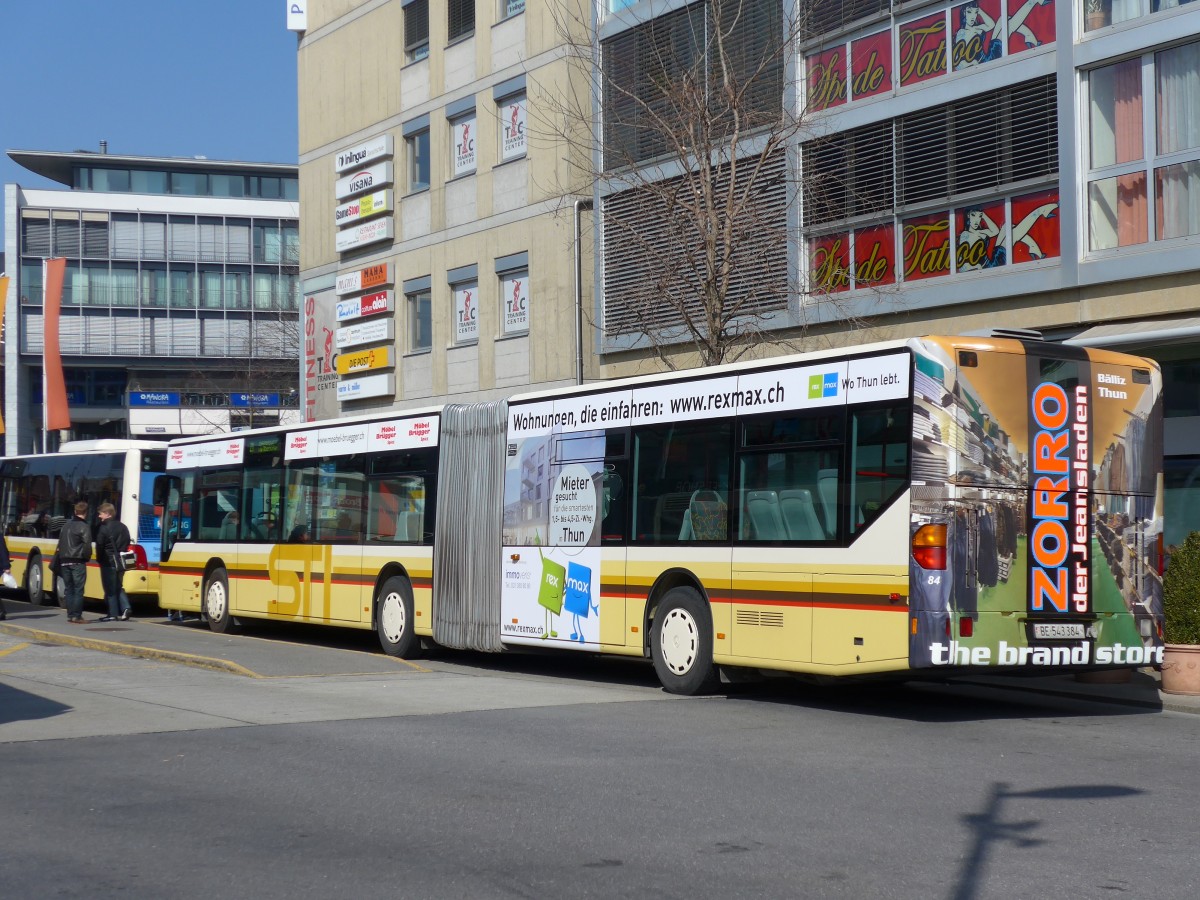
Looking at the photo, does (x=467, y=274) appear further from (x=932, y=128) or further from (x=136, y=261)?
(x=136, y=261)

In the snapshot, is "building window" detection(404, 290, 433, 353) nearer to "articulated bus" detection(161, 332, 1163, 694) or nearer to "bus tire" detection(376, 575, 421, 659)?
"bus tire" detection(376, 575, 421, 659)

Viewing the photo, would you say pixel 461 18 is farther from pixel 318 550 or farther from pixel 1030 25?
pixel 318 550

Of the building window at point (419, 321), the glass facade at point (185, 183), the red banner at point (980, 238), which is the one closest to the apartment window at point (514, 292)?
the building window at point (419, 321)

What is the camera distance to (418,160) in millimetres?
32312

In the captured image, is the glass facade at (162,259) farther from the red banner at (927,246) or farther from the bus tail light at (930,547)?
the bus tail light at (930,547)

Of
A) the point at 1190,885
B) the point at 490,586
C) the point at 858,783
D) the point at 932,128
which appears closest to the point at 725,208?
the point at 932,128

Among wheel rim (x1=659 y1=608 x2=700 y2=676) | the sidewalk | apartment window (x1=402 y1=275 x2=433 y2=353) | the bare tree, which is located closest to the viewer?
wheel rim (x1=659 y1=608 x2=700 y2=676)

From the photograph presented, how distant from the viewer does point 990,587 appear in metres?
11.8

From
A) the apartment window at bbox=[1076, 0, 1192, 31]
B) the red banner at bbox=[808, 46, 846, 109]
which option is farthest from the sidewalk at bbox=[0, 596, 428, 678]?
the apartment window at bbox=[1076, 0, 1192, 31]

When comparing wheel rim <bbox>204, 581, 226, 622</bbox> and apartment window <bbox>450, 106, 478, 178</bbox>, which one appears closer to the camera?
wheel rim <bbox>204, 581, 226, 622</bbox>

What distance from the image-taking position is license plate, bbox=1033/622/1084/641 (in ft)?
39.4

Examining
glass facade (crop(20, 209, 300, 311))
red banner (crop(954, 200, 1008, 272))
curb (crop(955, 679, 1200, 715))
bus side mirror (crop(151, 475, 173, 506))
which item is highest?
glass facade (crop(20, 209, 300, 311))

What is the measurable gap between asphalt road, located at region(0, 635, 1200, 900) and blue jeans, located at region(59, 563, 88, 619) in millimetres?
10462

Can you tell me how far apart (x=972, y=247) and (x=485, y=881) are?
15.1 m
